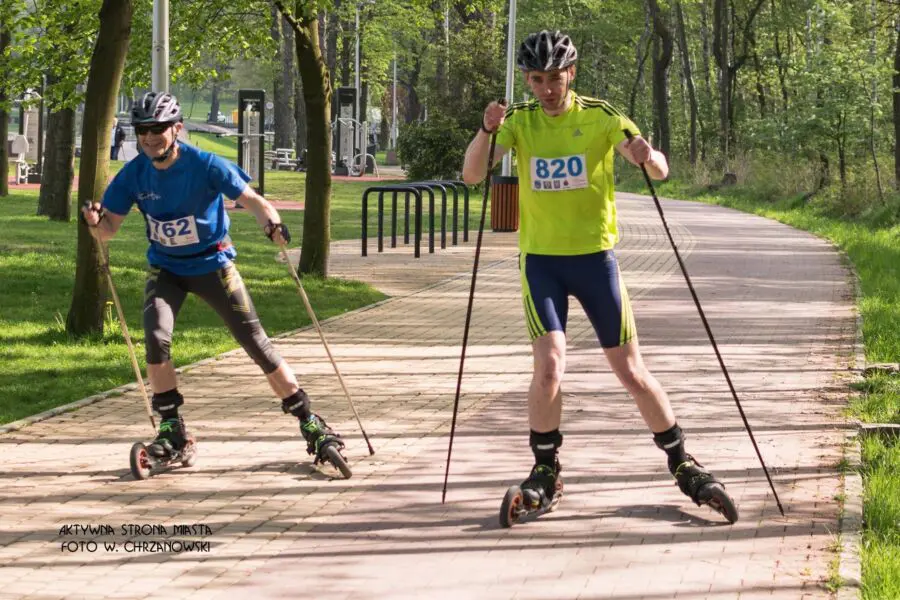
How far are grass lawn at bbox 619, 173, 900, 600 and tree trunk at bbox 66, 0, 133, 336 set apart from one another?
19.0 feet

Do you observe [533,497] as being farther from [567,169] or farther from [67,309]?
[67,309]

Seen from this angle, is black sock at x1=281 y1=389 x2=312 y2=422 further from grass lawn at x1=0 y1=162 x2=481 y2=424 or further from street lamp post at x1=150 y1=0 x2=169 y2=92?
street lamp post at x1=150 y1=0 x2=169 y2=92

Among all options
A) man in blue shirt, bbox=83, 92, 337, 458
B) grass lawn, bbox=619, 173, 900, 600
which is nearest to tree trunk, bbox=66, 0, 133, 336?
man in blue shirt, bbox=83, 92, 337, 458

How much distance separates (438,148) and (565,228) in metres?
33.0

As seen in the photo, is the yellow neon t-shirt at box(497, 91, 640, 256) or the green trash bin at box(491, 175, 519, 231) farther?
the green trash bin at box(491, 175, 519, 231)

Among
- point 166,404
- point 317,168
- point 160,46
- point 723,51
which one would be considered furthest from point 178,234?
point 723,51

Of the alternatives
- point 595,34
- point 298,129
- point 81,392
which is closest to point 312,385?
point 81,392

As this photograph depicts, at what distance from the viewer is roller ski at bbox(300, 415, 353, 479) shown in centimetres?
757

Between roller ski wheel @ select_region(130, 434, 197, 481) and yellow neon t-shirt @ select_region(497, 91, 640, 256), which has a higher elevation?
yellow neon t-shirt @ select_region(497, 91, 640, 256)

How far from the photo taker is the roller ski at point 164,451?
748 cm

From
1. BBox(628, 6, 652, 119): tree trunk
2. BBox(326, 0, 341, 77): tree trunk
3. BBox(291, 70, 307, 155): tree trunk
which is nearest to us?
BBox(291, 70, 307, 155): tree trunk

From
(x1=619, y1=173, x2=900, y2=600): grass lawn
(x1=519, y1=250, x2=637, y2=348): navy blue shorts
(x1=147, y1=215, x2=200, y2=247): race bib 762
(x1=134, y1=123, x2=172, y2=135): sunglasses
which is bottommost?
(x1=619, y1=173, x2=900, y2=600): grass lawn

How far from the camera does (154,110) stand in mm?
7254

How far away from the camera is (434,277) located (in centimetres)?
1892
